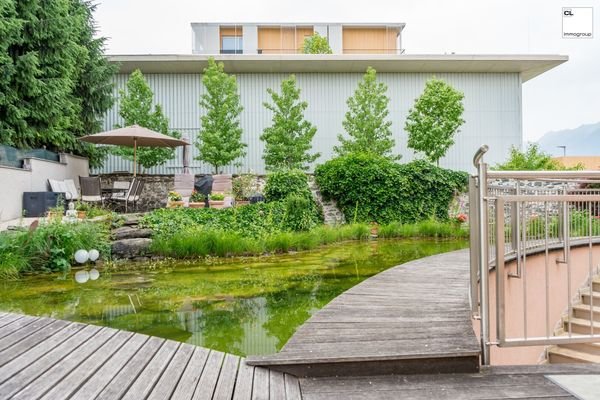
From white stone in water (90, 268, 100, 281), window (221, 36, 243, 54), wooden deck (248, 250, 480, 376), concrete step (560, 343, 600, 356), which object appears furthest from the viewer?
window (221, 36, 243, 54)

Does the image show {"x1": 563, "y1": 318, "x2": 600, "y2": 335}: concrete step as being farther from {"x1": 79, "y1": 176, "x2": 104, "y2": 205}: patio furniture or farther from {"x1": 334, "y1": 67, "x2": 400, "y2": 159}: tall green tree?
{"x1": 79, "y1": 176, "x2": 104, "y2": 205}: patio furniture

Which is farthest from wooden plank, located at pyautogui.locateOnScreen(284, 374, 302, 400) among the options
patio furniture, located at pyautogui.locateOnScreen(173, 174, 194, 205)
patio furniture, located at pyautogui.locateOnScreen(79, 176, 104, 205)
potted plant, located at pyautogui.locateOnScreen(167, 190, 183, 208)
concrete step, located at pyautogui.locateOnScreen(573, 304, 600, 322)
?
patio furniture, located at pyautogui.locateOnScreen(79, 176, 104, 205)

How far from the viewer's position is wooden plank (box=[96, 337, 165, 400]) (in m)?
2.24

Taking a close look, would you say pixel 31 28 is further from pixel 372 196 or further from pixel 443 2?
pixel 443 2

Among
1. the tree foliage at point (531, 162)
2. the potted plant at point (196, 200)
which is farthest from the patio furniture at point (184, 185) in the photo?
the tree foliage at point (531, 162)

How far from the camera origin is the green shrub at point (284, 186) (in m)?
11.0

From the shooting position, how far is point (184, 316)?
13.6ft

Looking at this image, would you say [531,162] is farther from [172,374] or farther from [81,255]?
[172,374]

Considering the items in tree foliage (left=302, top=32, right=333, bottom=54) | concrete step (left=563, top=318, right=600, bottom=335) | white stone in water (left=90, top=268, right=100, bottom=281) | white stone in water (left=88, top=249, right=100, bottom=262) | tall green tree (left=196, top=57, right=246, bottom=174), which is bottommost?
concrete step (left=563, top=318, right=600, bottom=335)

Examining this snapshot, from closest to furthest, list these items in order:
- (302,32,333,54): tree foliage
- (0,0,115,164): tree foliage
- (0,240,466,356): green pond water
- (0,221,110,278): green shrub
→ 1. (0,240,466,356): green pond water
2. (0,221,110,278): green shrub
3. (0,0,115,164): tree foliage
4. (302,32,333,54): tree foliage

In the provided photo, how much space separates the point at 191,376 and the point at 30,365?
0.98 meters

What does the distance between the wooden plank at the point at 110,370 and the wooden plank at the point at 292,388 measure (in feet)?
3.13

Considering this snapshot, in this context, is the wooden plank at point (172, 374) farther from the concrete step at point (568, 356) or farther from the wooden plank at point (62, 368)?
the concrete step at point (568, 356)

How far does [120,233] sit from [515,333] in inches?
255
